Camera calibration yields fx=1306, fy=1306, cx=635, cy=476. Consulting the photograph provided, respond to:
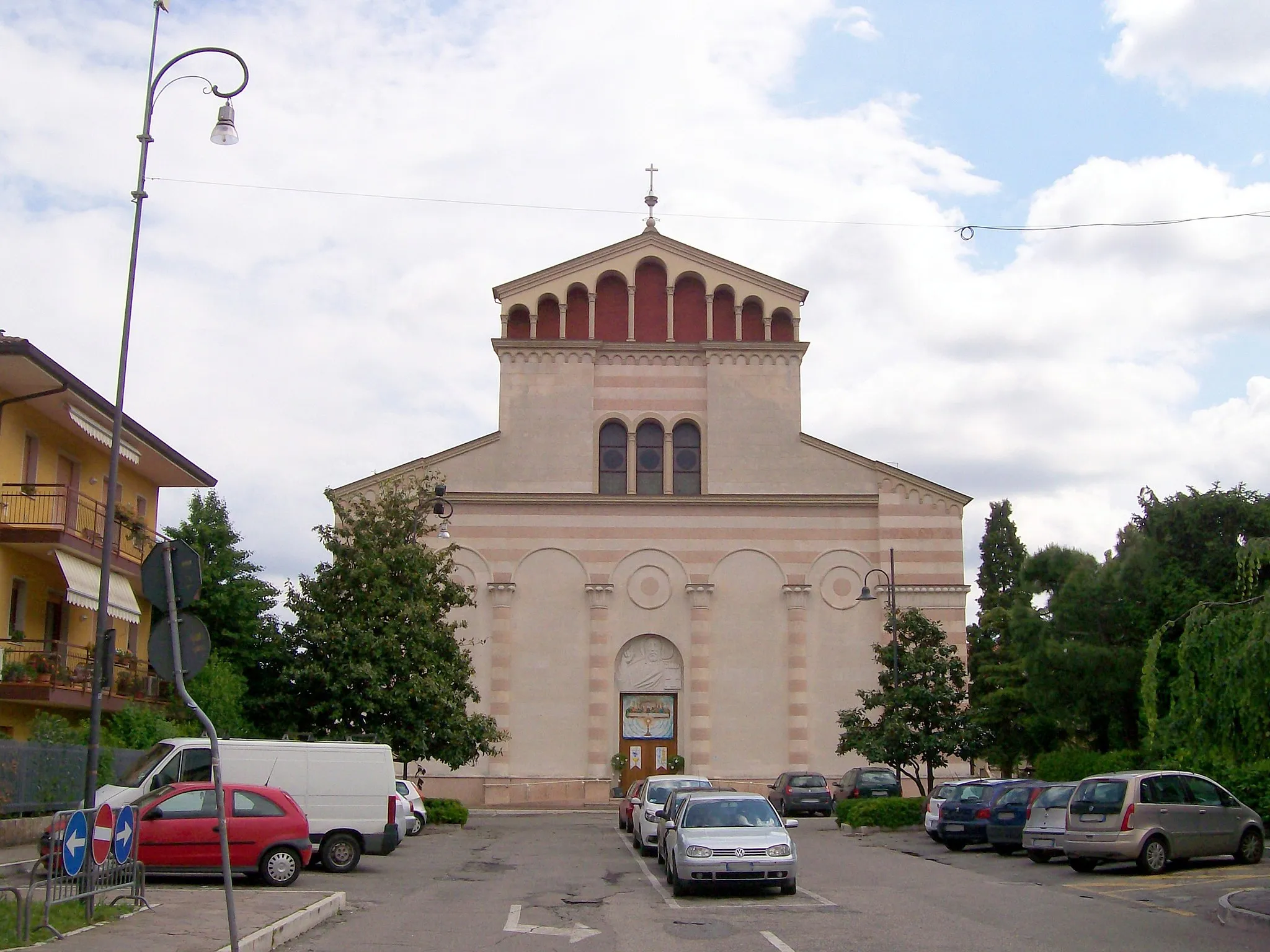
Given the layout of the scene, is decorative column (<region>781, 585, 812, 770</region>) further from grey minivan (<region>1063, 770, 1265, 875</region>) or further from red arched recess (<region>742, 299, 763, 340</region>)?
grey minivan (<region>1063, 770, 1265, 875</region>)

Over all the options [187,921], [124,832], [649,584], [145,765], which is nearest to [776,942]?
[187,921]

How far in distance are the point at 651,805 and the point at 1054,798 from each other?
25.5 feet

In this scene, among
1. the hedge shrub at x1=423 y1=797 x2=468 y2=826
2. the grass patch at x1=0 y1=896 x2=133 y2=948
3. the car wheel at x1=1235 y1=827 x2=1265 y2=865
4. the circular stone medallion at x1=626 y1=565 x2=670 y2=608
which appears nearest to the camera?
the grass patch at x1=0 y1=896 x2=133 y2=948

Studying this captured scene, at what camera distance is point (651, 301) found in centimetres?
4797

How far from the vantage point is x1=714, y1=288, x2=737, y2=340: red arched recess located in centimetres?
4753

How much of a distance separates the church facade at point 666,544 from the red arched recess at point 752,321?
68 mm

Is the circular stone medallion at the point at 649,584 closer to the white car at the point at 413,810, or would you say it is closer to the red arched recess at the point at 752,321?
the red arched recess at the point at 752,321

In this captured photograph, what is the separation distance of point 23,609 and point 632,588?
2211 cm

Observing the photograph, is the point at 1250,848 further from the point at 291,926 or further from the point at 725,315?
the point at 725,315

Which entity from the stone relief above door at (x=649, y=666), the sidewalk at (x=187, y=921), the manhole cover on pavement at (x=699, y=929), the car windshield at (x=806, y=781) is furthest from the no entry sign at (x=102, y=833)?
the stone relief above door at (x=649, y=666)

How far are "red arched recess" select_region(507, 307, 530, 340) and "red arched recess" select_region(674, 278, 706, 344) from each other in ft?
17.7

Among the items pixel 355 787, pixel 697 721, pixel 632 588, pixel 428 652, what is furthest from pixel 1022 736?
pixel 355 787

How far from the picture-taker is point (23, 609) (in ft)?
88.3

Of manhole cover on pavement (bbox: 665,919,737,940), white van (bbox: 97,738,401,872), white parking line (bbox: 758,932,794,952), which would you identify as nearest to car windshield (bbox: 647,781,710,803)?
white van (bbox: 97,738,401,872)
